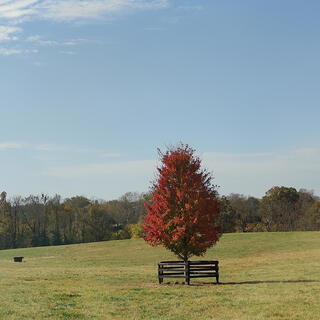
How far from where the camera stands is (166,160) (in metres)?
31.3

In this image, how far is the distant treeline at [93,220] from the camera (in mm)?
103312

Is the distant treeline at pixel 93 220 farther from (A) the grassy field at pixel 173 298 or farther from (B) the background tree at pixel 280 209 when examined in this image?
(A) the grassy field at pixel 173 298

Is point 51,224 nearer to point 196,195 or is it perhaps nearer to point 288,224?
point 288,224

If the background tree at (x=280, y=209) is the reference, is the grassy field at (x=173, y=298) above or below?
below

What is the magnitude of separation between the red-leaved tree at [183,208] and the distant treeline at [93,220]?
68.7 m

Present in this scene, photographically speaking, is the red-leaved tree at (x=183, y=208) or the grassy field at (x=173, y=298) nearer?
the grassy field at (x=173, y=298)

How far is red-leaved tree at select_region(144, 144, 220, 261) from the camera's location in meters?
30.0

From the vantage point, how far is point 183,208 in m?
30.2

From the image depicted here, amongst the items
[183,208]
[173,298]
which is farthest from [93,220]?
[173,298]

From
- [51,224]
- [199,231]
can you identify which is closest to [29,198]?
[51,224]

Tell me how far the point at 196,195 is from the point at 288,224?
8530 cm

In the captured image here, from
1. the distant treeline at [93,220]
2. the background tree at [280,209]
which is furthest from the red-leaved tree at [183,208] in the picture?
the background tree at [280,209]

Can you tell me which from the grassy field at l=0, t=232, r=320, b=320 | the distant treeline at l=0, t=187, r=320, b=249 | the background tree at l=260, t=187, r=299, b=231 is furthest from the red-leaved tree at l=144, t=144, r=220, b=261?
the background tree at l=260, t=187, r=299, b=231

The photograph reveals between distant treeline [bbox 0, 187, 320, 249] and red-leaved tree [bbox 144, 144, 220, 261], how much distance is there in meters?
68.7
